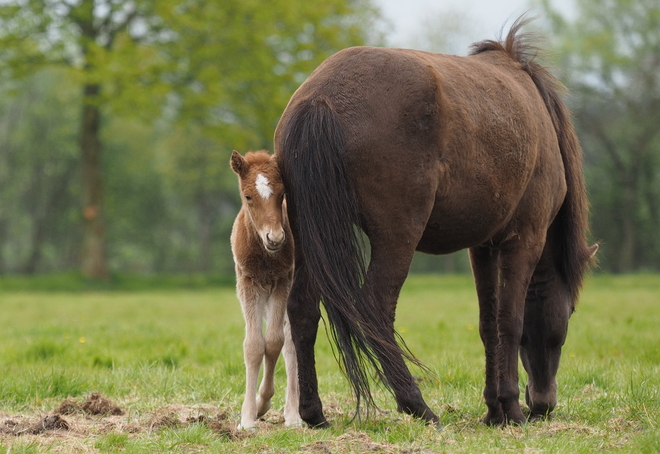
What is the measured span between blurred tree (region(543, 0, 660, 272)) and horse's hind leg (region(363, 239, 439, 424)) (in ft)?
108

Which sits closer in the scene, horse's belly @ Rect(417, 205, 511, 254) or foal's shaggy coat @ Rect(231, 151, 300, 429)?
horse's belly @ Rect(417, 205, 511, 254)

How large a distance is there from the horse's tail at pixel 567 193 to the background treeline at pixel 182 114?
40.7 inches

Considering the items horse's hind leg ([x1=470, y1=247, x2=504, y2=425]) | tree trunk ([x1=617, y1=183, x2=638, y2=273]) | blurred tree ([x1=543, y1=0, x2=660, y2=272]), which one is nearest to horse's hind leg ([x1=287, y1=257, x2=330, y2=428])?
horse's hind leg ([x1=470, y1=247, x2=504, y2=425])

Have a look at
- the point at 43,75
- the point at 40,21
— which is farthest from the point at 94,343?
the point at 43,75

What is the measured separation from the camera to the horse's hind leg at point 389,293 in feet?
13.0

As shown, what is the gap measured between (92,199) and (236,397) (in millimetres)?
20972

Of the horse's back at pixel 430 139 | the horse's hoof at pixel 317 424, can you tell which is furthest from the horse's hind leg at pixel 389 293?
the horse's hoof at pixel 317 424

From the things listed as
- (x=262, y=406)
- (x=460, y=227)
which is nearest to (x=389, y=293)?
(x=460, y=227)

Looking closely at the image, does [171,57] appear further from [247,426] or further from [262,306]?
[247,426]

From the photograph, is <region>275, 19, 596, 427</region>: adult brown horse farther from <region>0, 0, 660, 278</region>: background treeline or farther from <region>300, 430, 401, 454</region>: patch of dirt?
<region>0, 0, 660, 278</region>: background treeline

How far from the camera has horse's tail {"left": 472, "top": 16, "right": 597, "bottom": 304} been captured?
5199 millimetres

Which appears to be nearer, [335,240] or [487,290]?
[335,240]

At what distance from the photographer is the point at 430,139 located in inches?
158

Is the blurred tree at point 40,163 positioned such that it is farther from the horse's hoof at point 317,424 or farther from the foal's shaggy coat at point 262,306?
the horse's hoof at point 317,424
